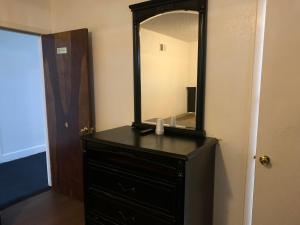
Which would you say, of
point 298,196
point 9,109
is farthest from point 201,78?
point 9,109

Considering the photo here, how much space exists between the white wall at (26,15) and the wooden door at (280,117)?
2321 mm

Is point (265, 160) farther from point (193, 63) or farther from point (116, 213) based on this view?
point (116, 213)

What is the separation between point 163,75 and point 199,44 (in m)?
0.41

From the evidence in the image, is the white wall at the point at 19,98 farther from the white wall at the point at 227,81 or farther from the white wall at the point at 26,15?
the white wall at the point at 227,81

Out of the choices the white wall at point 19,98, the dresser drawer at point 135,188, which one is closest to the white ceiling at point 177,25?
the dresser drawer at point 135,188

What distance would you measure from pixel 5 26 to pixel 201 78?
200 cm

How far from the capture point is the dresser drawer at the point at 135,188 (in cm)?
143

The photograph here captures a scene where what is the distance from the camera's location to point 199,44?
172cm

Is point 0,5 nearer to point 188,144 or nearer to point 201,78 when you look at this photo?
point 201,78

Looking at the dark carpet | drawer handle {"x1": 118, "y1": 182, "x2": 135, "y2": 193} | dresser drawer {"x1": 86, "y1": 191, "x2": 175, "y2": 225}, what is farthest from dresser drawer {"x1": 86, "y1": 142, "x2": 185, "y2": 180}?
the dark carpet

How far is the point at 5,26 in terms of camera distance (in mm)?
2287

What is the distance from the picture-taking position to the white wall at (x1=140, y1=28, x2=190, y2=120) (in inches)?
72.7

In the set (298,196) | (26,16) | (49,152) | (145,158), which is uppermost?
(26,16)

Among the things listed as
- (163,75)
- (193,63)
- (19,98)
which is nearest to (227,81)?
(193,63)
